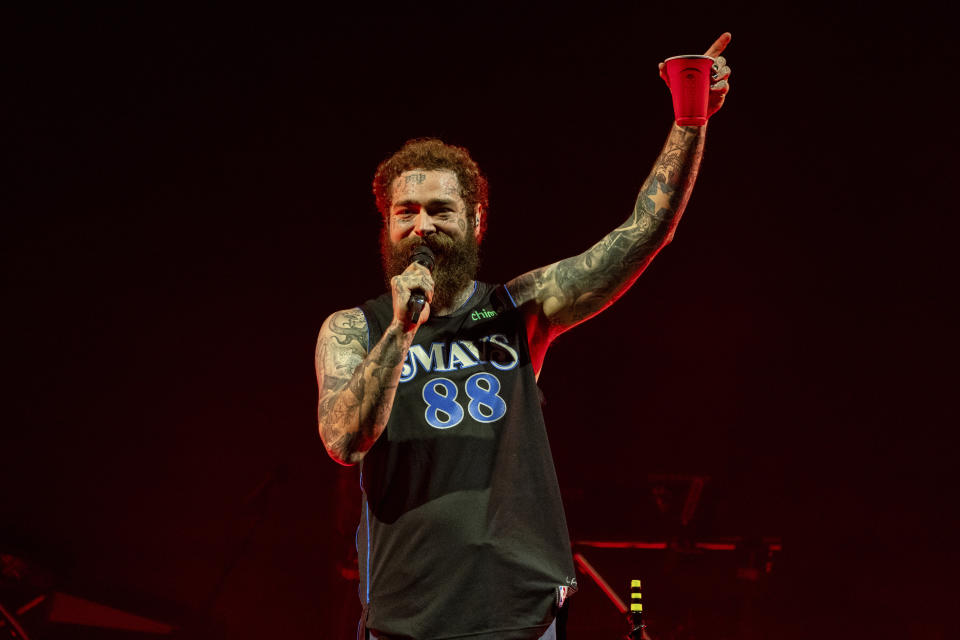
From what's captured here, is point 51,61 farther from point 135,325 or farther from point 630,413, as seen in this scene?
point 630,413

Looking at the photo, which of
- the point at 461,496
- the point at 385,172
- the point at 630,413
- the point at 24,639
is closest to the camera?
the point at 461,496

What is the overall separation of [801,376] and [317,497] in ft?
7.79

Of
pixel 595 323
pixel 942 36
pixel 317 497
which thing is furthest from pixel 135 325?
pixel 942 36

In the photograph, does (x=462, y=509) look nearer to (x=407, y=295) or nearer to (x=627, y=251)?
(x=407, y=295)

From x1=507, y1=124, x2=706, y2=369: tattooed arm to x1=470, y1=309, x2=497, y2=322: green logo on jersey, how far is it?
2.9 inches

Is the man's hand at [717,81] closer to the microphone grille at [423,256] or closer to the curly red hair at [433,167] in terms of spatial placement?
the curly red hair at [433,167]

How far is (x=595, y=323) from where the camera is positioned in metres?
4.21

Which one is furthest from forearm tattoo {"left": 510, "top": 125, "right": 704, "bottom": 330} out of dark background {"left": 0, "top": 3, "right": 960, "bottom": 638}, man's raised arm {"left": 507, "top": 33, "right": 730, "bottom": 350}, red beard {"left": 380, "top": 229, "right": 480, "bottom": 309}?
dark background {"left": 0, "top": 3, "right": 960, "bottom": 638}

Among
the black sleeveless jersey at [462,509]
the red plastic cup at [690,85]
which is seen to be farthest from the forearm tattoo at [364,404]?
the red plastic cup at [690,85]

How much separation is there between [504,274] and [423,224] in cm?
225

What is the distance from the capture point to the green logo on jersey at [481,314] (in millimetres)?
1907

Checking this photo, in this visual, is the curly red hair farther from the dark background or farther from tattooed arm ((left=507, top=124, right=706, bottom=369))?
the dark background

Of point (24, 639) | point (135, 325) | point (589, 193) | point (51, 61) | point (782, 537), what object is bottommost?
point (24, 639)

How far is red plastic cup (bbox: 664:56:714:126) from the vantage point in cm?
178
